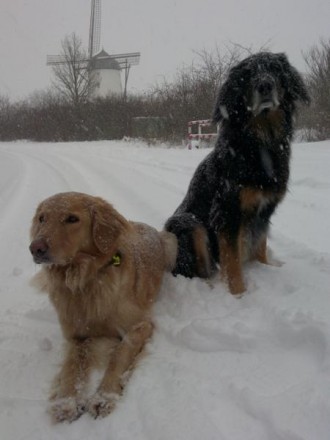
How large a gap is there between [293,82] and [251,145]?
0.73m

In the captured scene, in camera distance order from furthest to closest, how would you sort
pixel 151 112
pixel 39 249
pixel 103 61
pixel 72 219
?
1. pixel 103 61
2. pixel 151 112
3. pixel 72 219
4. pixel 39 249

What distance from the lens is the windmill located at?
43.7 metres

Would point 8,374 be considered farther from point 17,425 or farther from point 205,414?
point 205,414

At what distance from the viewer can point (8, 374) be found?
2523 millimetres

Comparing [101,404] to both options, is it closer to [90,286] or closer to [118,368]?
[118,368]

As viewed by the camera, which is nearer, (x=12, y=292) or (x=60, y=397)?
(x=60, y=397)

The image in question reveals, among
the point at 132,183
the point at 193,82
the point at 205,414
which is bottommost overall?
the point at 205,414

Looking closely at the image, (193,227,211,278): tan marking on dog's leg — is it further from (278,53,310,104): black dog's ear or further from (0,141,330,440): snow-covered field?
(278,53,310,104): black dog's ear

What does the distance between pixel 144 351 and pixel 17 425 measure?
2.98ft

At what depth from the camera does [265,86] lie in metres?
3.28

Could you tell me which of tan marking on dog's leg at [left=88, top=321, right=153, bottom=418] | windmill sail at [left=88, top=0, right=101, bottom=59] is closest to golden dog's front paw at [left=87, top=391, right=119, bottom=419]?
tan marking on dog's leg at [left=88, top=321, right=153, bottom=418]

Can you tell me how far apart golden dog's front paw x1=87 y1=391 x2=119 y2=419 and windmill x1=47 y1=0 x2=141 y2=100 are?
3946 cm

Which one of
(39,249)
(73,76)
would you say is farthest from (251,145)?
(73,76)

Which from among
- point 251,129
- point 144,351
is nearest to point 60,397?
point 144,351
